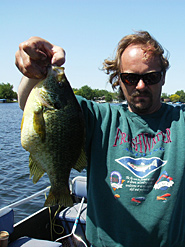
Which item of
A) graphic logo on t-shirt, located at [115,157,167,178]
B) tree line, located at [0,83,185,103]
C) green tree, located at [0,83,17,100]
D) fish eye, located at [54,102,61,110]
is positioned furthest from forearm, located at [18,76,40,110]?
green tree, located at [0,83,17,100]

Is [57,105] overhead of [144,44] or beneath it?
beneath

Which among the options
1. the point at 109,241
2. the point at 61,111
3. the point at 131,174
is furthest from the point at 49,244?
the point at 61,111

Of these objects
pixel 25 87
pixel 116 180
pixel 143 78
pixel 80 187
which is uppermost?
pixel 143 78

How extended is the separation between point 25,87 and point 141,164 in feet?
4.13

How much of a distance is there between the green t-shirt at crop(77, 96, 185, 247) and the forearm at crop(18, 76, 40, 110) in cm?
49

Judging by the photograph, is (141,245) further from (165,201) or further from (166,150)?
(166,150)

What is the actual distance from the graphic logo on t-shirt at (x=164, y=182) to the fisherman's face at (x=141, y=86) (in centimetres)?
67

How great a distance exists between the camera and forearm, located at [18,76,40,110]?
92.3 inches

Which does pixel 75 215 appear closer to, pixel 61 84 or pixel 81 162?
pixel 81 162

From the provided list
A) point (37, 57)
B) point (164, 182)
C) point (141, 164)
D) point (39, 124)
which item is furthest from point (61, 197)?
point (37, 57)

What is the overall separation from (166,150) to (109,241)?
38.2 inches

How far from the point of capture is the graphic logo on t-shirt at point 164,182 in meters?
2.30

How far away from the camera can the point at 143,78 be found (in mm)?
2609

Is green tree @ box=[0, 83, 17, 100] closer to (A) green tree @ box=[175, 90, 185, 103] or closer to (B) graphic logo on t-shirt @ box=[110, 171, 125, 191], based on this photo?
(A) green tree @ box=[175, 90, 185, 103]
